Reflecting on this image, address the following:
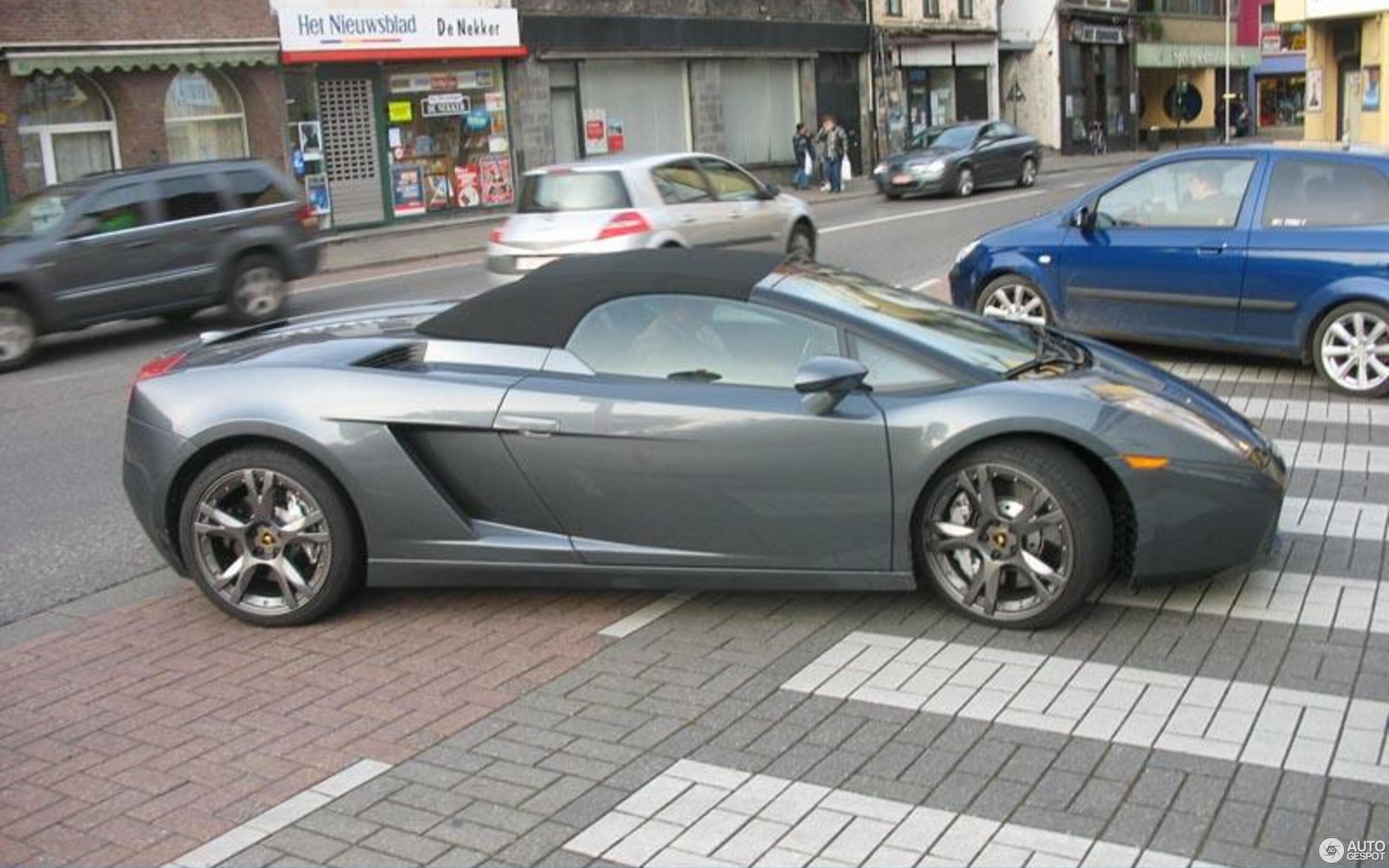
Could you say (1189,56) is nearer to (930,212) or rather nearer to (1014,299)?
(930,212)

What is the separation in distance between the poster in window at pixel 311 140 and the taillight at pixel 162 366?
20563mm

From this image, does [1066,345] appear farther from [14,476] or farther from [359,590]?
[14,476]

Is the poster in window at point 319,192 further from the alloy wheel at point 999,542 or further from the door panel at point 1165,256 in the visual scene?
the alloy wheel at point 999,542

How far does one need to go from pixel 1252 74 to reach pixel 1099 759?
70.4 metres

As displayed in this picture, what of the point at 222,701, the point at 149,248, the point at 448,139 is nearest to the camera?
the point at 222,701

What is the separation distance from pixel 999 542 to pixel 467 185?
24927mm

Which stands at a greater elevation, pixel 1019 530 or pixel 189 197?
pixel 189 197

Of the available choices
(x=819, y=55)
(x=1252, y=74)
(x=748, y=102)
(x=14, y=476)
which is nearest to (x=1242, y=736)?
(x=14, y=476)

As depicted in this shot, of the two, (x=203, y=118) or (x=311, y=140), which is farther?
(x=311, y=140)

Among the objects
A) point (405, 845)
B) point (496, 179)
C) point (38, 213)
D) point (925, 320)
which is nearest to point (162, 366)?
point (405, 845)

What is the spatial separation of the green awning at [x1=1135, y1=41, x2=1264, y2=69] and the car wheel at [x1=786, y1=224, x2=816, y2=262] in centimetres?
4337

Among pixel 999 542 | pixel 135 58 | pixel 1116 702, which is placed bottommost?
pixel 1116 702

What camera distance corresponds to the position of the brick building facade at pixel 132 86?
21703 mm

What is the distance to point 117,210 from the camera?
14.2 m
